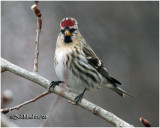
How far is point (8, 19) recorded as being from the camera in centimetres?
690

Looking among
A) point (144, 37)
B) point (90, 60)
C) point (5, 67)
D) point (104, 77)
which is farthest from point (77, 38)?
point (144, 37)

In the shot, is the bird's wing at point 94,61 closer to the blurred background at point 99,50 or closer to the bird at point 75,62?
the bird at point 75,62

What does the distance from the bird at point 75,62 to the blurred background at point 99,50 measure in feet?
7.50

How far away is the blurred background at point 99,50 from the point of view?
619 centimetres

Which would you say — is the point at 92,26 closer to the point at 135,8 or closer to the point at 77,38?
the point at 135,8

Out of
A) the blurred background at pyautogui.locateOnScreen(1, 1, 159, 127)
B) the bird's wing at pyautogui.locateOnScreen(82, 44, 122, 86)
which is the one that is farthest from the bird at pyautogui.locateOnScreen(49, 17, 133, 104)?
the blurred background at pyautogui.locateOnScreen(1, 1, 159, 127)

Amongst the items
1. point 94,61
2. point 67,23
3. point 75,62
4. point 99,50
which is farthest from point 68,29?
point 99,50

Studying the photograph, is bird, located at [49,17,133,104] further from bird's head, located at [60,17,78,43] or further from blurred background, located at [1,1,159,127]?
blurred background, located at [1,1,159,127]

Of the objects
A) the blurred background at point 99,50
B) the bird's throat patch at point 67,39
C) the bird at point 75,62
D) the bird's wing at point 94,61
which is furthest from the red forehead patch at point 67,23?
the blurred background at point 99,50

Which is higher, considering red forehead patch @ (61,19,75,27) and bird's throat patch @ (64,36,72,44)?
red forehead patch @ (61,19,75,27)

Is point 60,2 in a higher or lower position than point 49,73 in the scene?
higher

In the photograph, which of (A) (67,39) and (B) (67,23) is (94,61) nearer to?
(A) (67,39)

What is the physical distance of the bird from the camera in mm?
3670

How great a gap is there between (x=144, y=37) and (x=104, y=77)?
9.69 ft
